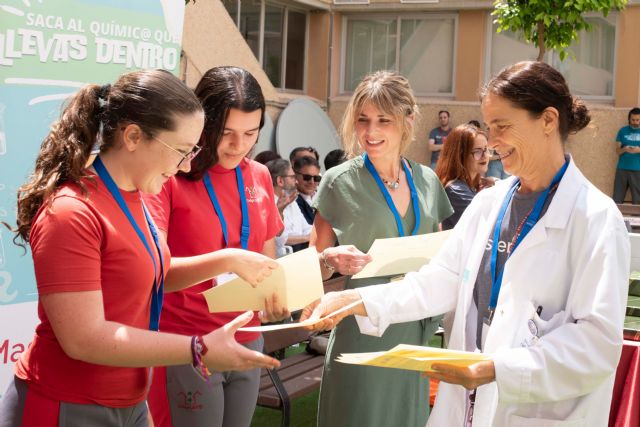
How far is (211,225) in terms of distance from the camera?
2.93 meters

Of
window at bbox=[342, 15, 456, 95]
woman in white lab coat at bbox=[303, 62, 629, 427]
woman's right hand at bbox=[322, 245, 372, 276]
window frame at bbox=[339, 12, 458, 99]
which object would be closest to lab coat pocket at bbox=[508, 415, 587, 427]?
woman in white lab coat at bbox=[303, 62, 629, 427]

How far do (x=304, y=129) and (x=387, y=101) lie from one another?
42.7 ft

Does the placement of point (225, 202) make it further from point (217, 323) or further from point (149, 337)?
point (149, 337)

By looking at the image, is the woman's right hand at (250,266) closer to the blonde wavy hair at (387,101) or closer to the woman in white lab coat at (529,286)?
the woman in white lab coat at (529,286)

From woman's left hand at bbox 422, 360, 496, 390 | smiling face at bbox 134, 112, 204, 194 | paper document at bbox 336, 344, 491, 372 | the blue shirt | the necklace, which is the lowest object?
woman's left hand at bbox 422, 360, 496, 390

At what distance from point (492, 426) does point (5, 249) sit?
2287mm

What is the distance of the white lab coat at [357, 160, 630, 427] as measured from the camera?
2.19 meters

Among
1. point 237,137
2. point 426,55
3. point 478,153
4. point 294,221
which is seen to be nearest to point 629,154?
point 426,55

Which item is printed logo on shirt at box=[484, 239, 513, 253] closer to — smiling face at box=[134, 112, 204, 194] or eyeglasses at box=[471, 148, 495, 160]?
smiling face at box=[134, 112, 204, 194]

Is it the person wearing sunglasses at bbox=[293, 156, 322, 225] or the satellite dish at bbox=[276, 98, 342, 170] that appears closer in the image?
the person wearing sunglasses at bbox=[293, 156, 322, 225]

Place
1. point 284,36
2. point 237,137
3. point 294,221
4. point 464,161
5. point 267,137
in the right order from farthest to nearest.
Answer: point 284,36 < point 267,137 < point 294,221 < point 464,161 < point 237,137

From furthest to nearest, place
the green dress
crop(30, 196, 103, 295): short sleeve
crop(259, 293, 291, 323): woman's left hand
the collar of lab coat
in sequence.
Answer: the green dress → crop(259, 293, 291, 323): woman's left hand → the collar of lab coat → crop(30, 196, 103, 295): short sleeve

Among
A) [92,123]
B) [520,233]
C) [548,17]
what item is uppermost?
[548,17]

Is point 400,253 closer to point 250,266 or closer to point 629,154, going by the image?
point 250,266
